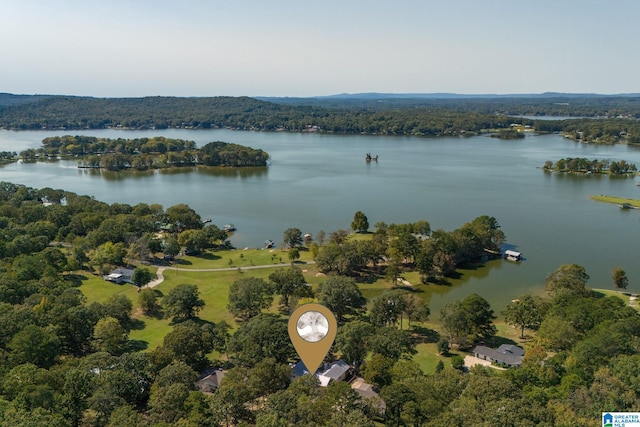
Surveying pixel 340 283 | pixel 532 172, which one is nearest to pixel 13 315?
pixel 340 283

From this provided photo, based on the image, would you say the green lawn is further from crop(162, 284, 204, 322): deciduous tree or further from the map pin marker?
the map pin marker

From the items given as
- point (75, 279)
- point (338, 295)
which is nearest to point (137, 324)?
point (75, 279)

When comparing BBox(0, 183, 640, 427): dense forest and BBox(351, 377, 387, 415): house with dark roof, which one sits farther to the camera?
BBox(351, 377, 387, 415): house with dark roof

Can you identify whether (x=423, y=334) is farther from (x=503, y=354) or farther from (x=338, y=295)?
(x=338, y=295)

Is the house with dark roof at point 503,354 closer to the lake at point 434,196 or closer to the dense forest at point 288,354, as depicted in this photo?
the dense forest at point 288,354

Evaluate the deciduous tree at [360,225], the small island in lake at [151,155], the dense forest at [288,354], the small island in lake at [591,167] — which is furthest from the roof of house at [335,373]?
the small island in lake at [591,167]

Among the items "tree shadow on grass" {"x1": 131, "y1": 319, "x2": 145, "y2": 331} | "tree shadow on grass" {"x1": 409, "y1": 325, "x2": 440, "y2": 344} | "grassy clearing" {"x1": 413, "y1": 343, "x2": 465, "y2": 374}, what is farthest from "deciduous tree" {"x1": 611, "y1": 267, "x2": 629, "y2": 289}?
"tree shadow on grass" {"x1": 131, "y1": 319, "x2": 145, "y2": 331}
